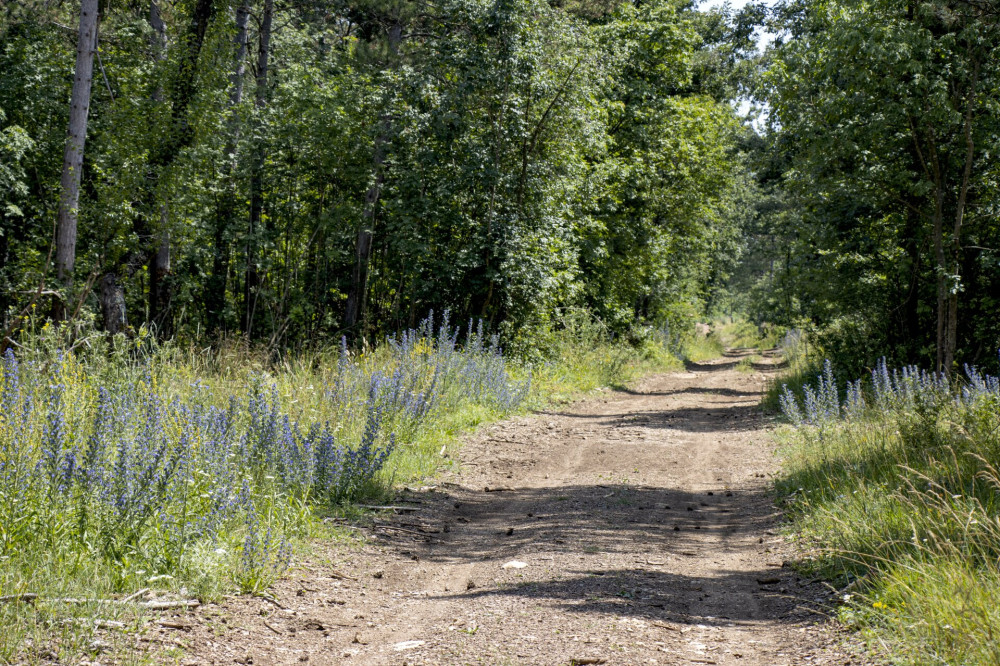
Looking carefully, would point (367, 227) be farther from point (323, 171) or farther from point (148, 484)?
point (148, 484)

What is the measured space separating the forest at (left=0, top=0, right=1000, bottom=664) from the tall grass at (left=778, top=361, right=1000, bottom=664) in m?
0.04

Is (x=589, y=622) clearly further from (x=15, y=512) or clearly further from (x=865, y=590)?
(x=15, y=512)

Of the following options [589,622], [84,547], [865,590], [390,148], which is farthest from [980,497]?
[390,148]

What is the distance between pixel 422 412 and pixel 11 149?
9505 mm

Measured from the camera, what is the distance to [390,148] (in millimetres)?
17312

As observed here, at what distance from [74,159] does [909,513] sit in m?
12.0

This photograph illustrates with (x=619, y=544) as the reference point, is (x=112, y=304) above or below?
above

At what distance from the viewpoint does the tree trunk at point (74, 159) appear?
12.4 metres

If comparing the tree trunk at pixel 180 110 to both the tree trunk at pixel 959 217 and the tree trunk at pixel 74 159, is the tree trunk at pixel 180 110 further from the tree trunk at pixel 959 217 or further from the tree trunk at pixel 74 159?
the tree trunk at pixel 959 217

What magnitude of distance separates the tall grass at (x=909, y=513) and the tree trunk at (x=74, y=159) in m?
10.6

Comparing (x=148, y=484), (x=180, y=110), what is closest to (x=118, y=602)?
(x=148, y=484)

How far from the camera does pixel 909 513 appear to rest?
5285 mm

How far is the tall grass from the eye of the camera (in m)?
3.73

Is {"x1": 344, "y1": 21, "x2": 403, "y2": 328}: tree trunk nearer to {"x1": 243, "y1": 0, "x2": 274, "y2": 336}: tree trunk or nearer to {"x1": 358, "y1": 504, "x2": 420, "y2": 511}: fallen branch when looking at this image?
{"x1": 243, "y1": 0, "x2": 274, "y2": 336}: tree trunk
